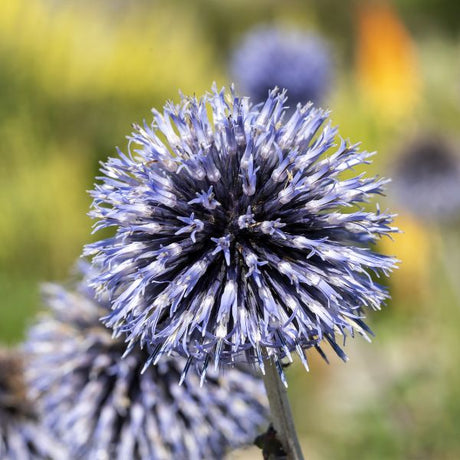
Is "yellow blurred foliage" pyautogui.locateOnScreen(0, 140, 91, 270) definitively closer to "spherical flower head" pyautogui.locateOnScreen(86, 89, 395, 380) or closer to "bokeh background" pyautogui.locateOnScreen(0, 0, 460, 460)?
"bokeh background" pyautogui.locateOnScreen(0, 0, 460, 460)

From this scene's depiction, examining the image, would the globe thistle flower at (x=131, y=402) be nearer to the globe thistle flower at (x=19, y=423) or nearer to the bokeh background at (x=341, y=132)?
the globe thistle flower at (x=19, y=423)

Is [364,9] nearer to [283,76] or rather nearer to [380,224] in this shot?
[283,76]

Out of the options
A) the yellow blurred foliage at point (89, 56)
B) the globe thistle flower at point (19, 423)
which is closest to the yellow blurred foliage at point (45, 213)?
the yellow blurred foliage at point (89, 56)

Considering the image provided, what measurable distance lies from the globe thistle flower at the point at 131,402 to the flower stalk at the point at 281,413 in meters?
0.74

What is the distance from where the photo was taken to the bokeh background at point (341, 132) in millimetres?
4103

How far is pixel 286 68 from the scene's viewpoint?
16.2ft

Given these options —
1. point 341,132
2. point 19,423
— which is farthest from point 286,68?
point 19,423

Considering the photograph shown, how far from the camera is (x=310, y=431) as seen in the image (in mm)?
4910

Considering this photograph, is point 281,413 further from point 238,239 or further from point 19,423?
point 19,423

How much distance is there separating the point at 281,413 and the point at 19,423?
1446mm

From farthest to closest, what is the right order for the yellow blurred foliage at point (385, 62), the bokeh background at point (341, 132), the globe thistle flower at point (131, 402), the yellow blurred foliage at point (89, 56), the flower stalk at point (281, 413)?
1. the yellow blurred foliage at point (385, 62)
2. the yellow blurred foliage at point (89, 56)
3. the bokeh background at point (341, 132)
4. the globe thistle flower at point (131, 402)
5. the flower stalk at point (281, 413)

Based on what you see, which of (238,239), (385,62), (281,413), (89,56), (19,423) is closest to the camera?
(281,413)

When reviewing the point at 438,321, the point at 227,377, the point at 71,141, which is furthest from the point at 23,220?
the point at 227,377

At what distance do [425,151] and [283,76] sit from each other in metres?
1.06
